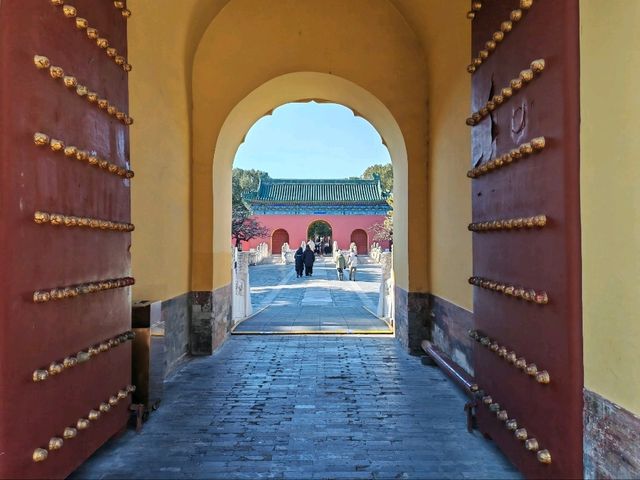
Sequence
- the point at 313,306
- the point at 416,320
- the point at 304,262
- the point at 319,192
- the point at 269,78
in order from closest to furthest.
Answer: the point at 416,320 → the point at 269,78 → the point at 313,306 → the point at 304,262 → the point at 319,192

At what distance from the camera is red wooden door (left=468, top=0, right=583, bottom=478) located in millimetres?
1681

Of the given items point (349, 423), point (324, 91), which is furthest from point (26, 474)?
point (324, 91)

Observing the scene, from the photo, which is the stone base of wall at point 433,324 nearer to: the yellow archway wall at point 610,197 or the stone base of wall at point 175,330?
the yellow archway wall at point 610,197

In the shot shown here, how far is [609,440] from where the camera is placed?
1.53 meters

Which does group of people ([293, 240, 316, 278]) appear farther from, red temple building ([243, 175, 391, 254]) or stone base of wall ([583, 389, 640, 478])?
stone base of wall ([583, 389, 640, 478])

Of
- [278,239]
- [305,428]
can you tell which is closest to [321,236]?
[278,239]

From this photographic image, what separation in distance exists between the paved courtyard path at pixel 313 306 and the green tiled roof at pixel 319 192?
564 inches

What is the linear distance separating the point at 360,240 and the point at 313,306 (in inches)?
893

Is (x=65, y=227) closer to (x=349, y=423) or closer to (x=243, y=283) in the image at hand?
(x=349, y=423)

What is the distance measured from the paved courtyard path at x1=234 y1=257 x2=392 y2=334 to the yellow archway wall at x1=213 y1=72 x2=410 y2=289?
4.59 ft

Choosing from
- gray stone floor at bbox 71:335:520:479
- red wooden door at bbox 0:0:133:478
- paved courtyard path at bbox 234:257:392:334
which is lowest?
paved courtyard path at bbox 234:257:392:334

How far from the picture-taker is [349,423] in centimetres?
288

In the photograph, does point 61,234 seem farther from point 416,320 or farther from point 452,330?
point 416,320

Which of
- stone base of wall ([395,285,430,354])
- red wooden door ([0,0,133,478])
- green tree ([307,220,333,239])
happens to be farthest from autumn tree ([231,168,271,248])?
red wooden door ([0,0,133,478])
